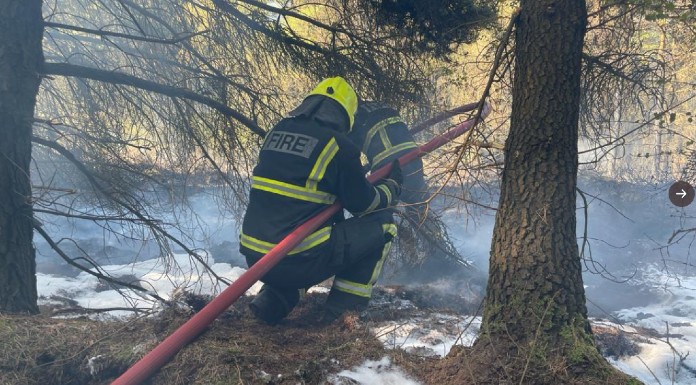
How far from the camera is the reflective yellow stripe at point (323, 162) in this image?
12.4ft

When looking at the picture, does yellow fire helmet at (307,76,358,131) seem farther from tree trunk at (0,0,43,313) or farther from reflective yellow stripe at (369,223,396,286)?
tree trunk at (0,0,43,313)

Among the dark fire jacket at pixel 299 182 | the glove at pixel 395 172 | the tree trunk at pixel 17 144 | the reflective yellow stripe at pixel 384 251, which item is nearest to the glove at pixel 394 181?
the glove at pixel 395 172

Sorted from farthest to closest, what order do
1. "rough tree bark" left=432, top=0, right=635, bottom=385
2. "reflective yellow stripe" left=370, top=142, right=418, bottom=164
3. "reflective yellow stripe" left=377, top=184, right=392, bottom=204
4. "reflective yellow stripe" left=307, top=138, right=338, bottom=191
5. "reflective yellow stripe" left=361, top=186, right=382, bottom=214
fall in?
"reflective yellow stripe" left=370, top=142, right=418, bottom=164 → "reflective yellow stripe" left=377, top=184, right=392, bottom=204 → "reflective yellow stripe" left=361, top=186, right=382, bottom=214 → "reflective yellow stripe" left=307, top=138, right=338, bottom=191 → "rough tree bark" left=432, top=0, right=635, bottom=385

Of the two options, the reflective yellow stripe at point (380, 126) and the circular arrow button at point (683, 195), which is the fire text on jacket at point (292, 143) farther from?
the circular arrow button at point (683, 195)

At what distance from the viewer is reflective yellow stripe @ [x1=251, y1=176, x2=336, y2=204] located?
3.83 metres

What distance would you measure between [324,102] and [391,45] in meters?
1.21

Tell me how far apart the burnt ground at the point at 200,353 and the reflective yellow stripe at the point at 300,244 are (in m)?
0.51

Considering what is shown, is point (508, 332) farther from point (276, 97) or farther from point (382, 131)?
point (276, 97)

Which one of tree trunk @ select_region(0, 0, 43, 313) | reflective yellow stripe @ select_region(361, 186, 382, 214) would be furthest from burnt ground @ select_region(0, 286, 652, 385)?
reflective yellow stripe @ select_region(361, 186, 382, 214)

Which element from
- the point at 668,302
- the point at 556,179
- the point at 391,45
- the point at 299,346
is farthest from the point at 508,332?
the point at 668,302

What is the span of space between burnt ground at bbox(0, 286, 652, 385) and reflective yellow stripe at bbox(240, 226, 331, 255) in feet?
1.67

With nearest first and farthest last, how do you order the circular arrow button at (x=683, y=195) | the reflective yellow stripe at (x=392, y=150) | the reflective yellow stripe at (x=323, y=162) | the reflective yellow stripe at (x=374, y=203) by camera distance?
the circular arrow button at (x=683, y=195) < the reflective yellow stripe at (x=323, y=162) < the reflective yellow stripe at (x=374, y=203) < the reflective yellow stripe at (x=392, y=150)

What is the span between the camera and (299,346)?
3.42m

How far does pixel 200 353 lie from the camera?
3090mm
